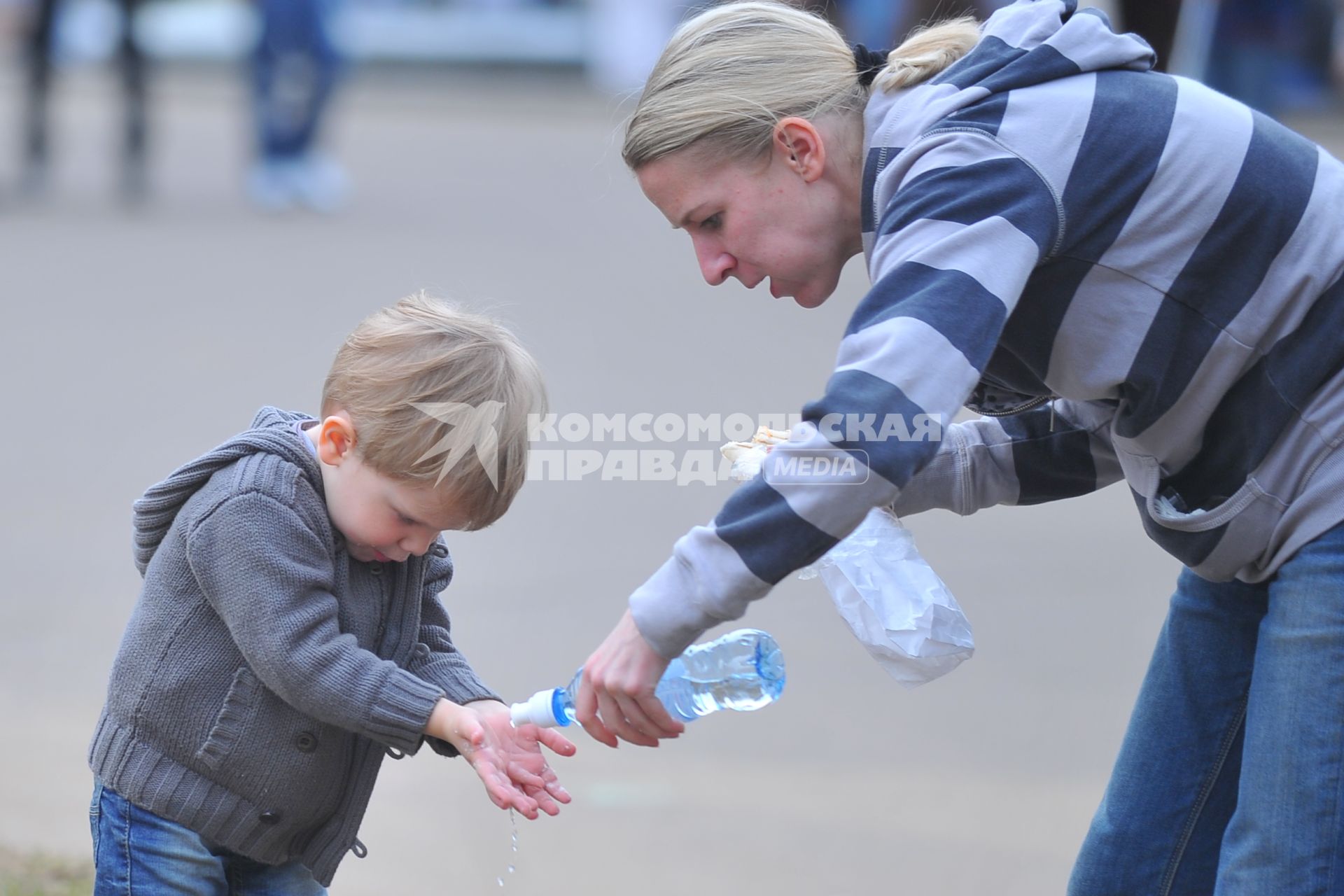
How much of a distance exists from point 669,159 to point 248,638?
2.71 ft

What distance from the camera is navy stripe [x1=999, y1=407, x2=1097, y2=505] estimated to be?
94.3 inches

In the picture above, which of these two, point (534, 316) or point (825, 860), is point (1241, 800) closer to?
point (825, 860)

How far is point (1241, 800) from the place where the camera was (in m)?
2.02

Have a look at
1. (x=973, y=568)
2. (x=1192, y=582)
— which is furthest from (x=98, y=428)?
(x=1192, y=582)

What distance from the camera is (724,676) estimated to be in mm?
2494

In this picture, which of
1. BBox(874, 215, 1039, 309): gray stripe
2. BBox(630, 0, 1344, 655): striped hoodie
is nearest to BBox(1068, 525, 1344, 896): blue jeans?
BBox(630, 0, 1344, 655): striped hoodie

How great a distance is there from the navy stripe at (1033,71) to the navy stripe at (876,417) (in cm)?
43

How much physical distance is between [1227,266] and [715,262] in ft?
2.19

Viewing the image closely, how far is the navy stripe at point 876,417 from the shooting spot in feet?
5.47

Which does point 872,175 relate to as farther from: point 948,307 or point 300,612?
point 300,612

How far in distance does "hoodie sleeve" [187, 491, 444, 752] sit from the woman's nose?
0.64 metres

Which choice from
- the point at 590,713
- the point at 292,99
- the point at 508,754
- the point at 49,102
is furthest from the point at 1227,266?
the point at 49,102

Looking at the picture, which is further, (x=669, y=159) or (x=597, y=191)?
(x=597, y=191)

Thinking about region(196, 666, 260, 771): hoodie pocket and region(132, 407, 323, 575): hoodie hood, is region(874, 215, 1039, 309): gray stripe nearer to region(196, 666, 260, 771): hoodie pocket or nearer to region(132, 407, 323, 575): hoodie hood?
region(132, 407, 323, 575): hoodie hood
